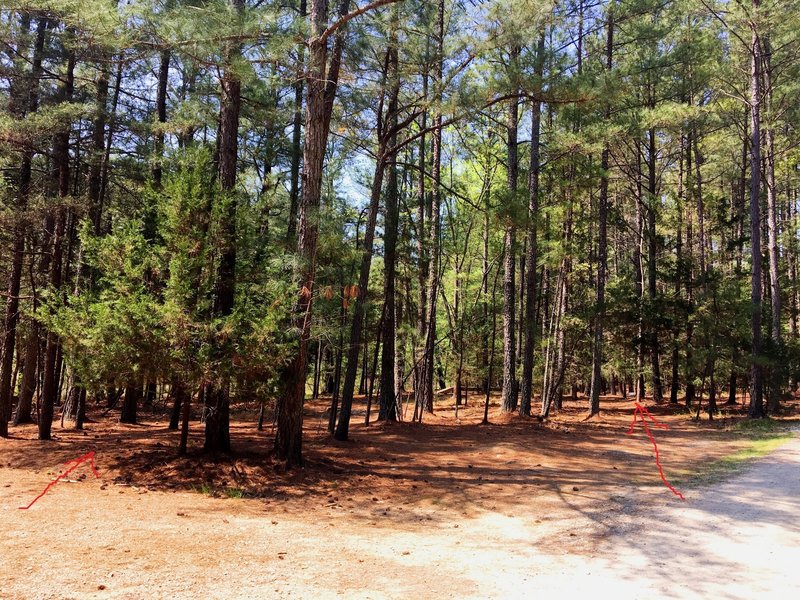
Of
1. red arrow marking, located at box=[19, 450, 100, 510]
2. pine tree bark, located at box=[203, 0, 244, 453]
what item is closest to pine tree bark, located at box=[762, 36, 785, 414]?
pine tree bark, located at box=[203, 0, 244, 453]

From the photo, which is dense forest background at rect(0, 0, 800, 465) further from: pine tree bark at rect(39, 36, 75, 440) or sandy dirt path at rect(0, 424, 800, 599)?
sandy dirt path at rect(0, 424, 800, 599)

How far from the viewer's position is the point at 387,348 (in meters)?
14.1

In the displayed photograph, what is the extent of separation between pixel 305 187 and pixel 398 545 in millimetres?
5535

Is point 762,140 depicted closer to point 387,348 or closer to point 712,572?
point 387,348

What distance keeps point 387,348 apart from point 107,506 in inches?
335

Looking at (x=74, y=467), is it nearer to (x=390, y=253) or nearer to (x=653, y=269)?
(x=390, y=253)

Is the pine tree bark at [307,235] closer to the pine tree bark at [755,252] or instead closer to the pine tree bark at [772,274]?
the pine tree bark at [755,252]

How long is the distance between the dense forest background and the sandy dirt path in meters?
1.97

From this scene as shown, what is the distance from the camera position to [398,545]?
532 cm

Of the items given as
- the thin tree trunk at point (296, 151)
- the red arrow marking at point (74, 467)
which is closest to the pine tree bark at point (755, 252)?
the thin tree trunk at point (296, 151)

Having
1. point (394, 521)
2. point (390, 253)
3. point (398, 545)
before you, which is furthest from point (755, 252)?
point (398, 545)

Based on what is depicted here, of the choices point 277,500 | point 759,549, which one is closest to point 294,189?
point 277,500

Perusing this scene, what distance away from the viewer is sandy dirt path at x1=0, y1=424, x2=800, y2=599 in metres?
4.01

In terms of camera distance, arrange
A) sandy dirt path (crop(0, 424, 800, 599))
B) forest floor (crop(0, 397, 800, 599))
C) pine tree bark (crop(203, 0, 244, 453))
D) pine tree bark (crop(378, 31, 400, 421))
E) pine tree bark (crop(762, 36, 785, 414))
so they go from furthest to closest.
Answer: pine tree bark (crop(762, 36, 785, 414)) < pine tree bark (crop(378, 31, 400, 421)) < pine tree bark (crop(203, 0, 244, 453)) < forest floor (crop(0, 397, 800, 599)) < sandy dirt path (crop(0, 424, 800, 599))
